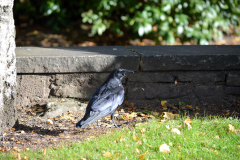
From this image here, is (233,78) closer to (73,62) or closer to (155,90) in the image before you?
(155,90)

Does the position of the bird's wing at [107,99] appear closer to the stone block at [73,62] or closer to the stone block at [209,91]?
the stone block at [73,62]

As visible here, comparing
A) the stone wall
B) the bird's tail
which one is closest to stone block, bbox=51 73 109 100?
the stone wall

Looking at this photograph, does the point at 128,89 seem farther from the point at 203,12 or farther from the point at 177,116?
the point at 203,12

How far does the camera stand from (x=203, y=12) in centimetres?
572

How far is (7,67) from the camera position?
299 cm

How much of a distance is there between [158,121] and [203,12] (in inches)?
131

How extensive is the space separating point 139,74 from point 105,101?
1181 millimetres

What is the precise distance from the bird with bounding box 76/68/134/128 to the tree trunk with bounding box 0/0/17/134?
2.90 ft

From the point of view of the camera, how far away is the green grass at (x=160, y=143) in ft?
8.20

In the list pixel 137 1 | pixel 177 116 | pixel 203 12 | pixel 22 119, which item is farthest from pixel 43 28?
pixel 177 116

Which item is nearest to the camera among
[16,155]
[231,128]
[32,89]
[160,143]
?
[16,155]

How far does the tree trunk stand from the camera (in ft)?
9.51

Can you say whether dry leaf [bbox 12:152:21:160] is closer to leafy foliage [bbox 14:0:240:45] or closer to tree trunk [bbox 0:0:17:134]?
tree trunk [bbox 0:0:17:134]

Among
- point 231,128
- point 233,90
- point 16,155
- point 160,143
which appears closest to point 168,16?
point 233,90
